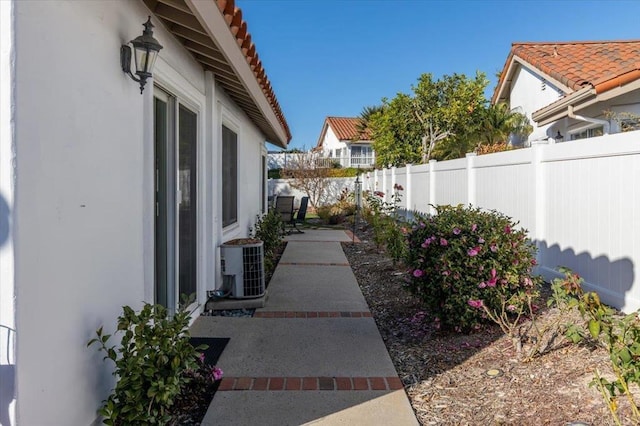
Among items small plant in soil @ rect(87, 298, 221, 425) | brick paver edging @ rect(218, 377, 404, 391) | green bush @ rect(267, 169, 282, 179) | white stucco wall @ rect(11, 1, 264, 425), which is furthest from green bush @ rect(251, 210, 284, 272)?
green bush @ rect(267, 169, 282, 179)

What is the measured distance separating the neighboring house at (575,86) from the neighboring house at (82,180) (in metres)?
6.89

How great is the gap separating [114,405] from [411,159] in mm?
18248

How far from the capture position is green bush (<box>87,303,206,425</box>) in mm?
2676

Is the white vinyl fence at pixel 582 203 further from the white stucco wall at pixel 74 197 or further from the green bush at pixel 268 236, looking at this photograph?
the white stucco wall at pixel 74 197

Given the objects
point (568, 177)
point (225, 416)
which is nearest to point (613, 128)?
point (568, 177)

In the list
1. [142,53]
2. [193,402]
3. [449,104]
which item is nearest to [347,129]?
[449,104]

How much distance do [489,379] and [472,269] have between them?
1.13m

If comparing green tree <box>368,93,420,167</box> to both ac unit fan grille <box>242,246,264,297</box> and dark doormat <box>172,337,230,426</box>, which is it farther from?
dark doormat <box>172,337,230,426</box>

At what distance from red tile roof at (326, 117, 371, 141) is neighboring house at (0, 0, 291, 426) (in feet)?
102

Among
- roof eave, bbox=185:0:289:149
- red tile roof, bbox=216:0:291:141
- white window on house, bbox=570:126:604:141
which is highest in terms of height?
white window on house, bbox=570:126:604:141

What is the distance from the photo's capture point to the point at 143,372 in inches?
107

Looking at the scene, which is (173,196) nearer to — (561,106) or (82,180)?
(82,180)

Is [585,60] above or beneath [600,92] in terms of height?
above

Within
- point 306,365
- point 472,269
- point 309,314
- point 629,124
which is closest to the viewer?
point 306,365
